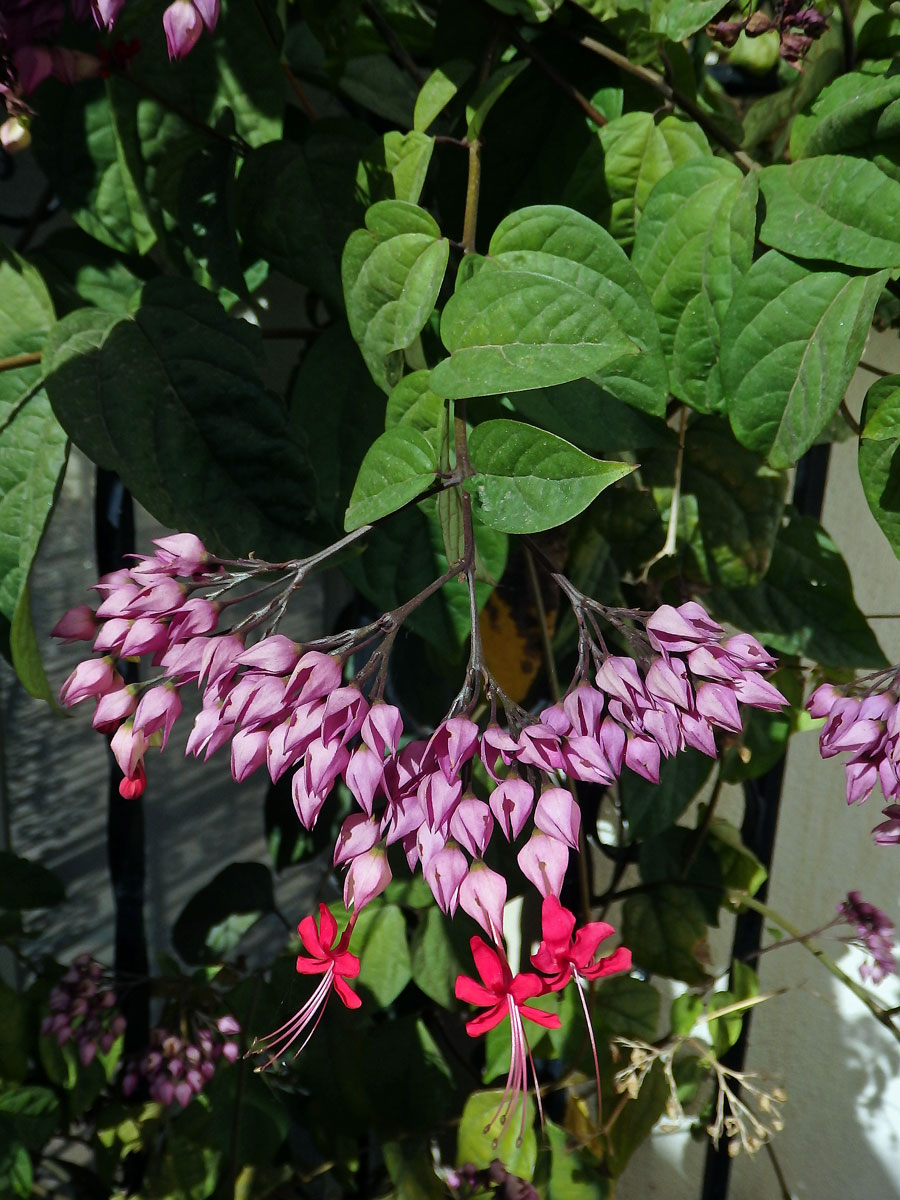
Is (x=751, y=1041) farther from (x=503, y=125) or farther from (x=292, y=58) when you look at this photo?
(x=292, y=58)

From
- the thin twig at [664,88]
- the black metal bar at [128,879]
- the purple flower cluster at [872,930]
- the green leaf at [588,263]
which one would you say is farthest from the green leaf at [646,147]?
the purple flower cluster at [872,930]

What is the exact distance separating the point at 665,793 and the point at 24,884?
53 centimetres

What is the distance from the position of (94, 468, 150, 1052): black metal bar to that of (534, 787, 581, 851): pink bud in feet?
1.76

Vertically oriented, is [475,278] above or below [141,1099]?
above

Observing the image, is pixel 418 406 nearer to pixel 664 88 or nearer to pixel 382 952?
pixel 664 88

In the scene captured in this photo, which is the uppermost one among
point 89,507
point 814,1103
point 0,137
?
point 0,137

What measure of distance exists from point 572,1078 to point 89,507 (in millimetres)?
659

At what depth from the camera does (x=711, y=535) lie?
2.22ft

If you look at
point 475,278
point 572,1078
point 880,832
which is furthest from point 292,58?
point 572,1078

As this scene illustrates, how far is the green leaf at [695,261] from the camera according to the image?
553mm

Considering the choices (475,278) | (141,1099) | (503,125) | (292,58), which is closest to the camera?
(475,278)

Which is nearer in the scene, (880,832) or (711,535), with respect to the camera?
(880,832)

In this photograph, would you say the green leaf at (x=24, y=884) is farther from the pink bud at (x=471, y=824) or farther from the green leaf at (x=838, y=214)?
the green leaf at (x=838, y=214)

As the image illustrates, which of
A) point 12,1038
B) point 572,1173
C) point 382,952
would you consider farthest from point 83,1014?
point 572,1173
